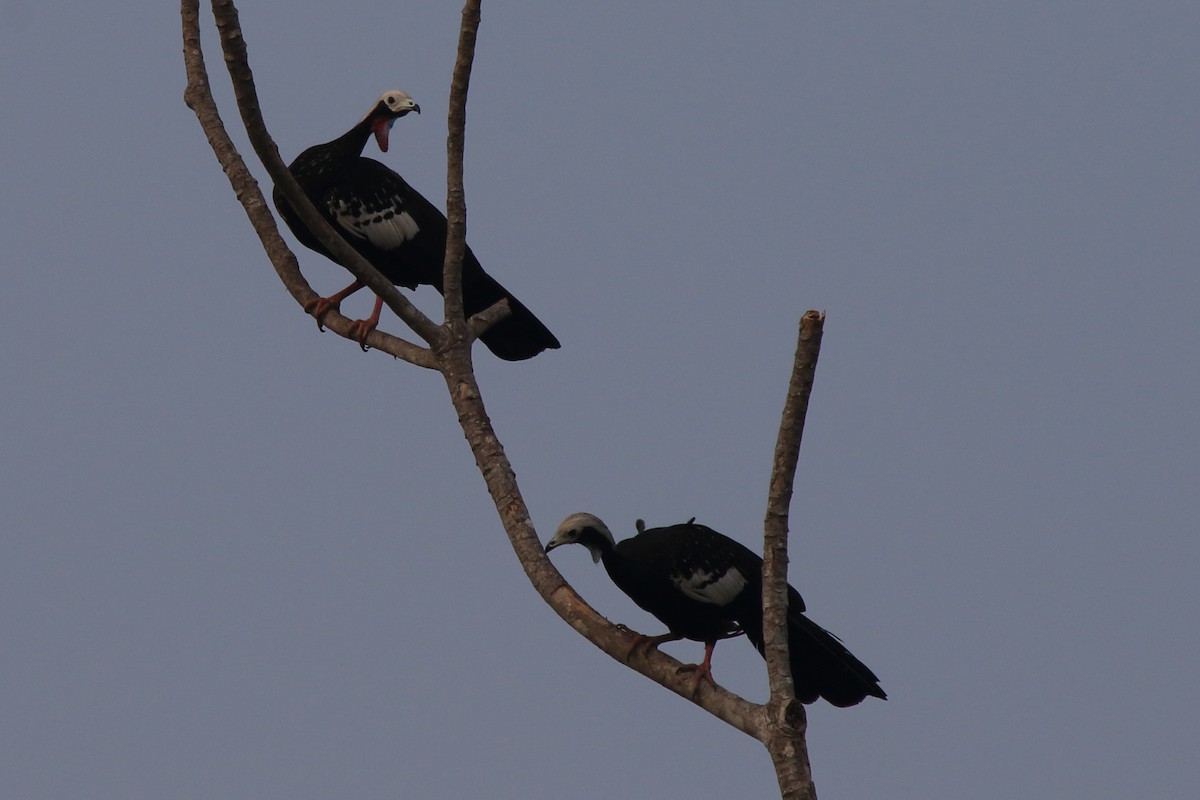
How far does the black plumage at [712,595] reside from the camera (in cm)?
674

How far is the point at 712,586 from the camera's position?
6.91 meters

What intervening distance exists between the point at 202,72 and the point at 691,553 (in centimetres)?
349

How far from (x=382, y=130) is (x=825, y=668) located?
4.00 meters

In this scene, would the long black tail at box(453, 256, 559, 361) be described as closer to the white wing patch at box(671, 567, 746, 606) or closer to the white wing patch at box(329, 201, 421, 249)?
the white wing patch at box(329, 201, 421, 249)

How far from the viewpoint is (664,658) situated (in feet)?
20.3

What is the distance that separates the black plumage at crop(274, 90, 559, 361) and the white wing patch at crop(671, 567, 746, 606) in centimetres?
182

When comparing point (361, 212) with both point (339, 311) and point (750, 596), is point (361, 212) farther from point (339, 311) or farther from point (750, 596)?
point (750, 596)

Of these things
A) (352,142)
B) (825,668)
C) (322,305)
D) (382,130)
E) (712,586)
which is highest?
(382,130)

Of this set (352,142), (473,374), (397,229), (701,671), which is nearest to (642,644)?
(701,671)

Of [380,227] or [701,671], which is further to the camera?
[380,227]

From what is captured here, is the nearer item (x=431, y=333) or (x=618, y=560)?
(x=431, y=333)

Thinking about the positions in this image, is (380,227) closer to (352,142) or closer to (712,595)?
(352,142)

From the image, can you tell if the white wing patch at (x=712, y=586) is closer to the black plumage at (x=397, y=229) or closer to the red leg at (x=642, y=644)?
the red leg at (x=642, y=644)

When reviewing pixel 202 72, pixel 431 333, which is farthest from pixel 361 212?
pixel 431 333
